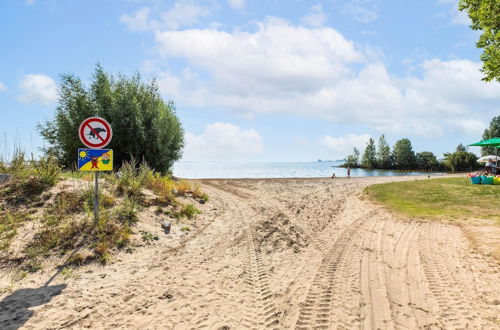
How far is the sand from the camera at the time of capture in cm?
412

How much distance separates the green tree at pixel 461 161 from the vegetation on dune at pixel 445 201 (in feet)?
234

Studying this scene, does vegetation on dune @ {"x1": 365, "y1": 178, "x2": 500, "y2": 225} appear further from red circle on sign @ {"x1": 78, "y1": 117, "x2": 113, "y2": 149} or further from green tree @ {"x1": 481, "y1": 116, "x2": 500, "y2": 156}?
green tree @ {"x1": 481, "y1": 116, "x2": 500, "y2": 156}

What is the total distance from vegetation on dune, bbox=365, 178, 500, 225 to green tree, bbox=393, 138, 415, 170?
89.8 meters

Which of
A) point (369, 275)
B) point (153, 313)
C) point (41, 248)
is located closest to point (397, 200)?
point (369, 275)

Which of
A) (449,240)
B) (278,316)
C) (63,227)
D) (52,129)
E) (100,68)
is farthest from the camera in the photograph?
(52,129)

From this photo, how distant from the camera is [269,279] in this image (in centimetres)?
557

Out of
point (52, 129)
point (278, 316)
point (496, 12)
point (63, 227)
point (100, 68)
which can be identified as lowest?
point (278, 316)

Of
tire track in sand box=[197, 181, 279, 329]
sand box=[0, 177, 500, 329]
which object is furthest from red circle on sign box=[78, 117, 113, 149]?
tire track in sand box=[197, 181, 279, 329]

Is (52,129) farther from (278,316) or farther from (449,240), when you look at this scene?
(449,240)

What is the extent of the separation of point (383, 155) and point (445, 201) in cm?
10052

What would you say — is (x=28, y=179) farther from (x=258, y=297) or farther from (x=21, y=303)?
(x=258, y=297)

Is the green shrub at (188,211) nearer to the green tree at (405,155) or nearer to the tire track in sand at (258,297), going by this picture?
the tire track in sand at (258,297)

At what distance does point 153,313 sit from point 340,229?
23.7 feet

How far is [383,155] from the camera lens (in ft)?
351
